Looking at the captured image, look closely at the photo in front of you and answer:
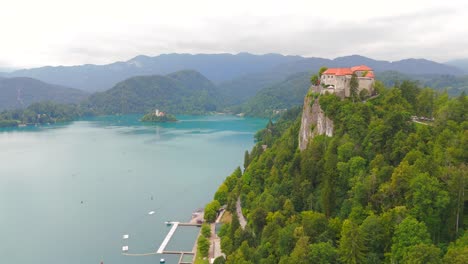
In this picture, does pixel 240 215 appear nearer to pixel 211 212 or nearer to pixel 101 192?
pixel 211 212

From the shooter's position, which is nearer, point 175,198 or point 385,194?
point 385,194

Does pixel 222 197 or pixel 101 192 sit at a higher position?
pixel 222 197

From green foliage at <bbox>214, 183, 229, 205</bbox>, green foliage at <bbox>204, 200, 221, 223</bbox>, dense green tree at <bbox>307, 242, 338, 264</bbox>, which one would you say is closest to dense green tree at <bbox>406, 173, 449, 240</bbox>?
dense green tree at <bbox>307, 242, 338, 264</bbox>

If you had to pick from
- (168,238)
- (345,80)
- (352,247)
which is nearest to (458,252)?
(352,247)

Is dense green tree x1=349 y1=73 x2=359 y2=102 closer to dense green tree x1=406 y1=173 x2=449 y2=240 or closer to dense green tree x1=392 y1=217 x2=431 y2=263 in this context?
dense green tree x1=406 y1=173 x2=449 y2=240

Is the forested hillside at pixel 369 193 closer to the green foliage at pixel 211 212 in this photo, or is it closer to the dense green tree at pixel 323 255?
the dense green tree at pixel 323 255

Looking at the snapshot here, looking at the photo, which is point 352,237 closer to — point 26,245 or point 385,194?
point 385,194

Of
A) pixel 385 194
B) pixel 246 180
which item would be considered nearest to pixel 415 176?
pixel 385 194
